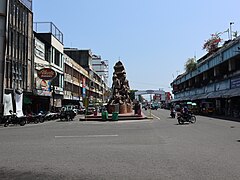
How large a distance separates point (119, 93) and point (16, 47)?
1575 cm

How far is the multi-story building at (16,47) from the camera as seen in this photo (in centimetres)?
3200

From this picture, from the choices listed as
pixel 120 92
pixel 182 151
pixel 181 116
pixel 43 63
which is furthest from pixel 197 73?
pixel 182 151

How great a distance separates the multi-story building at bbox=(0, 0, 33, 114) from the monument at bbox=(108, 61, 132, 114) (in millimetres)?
11174

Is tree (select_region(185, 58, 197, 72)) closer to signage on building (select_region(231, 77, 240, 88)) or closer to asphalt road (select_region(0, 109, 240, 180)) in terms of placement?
signage on building (select_region(231, 77, 240, 88))

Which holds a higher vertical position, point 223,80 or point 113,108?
point 223,80

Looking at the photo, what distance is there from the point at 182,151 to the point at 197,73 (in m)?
54.6

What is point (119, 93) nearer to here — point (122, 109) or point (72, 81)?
point (122, 109)

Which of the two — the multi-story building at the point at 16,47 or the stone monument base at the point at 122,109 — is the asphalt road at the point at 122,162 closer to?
the multi-story building at the point at 16,47

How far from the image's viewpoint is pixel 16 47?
34.9 m

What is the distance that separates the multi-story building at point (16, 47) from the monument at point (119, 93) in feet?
36.7

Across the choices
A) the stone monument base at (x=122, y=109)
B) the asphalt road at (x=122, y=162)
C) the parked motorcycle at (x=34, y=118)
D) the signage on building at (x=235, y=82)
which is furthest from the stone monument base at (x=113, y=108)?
the asphalt road at (x=122, y=162)

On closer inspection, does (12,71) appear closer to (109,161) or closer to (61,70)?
(61,70)

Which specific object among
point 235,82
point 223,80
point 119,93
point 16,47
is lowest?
point 119,93

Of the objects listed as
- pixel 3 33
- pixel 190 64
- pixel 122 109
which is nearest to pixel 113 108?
pixel 122 109
